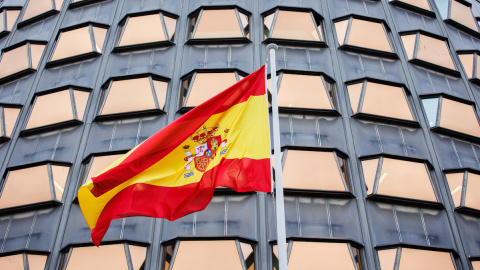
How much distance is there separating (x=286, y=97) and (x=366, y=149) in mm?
3663

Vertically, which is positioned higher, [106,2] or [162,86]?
[106,2]

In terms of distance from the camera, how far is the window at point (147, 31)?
70.4 feet

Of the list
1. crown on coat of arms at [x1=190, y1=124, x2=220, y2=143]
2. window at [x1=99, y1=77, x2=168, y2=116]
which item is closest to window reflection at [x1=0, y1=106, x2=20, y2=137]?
window at [x1=99, y1=77, x2=168, y2=116]

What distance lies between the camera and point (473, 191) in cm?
1803

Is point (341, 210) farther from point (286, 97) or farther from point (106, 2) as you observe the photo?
point (106, 2)

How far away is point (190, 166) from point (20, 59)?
52.2 ft

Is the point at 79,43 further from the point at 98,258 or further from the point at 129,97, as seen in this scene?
the point at 98,258

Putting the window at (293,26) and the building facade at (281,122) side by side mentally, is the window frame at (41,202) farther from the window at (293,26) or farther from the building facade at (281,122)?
the window at (293,26)

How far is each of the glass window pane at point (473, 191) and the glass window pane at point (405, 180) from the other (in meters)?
1.39

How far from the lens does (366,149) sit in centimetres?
1819

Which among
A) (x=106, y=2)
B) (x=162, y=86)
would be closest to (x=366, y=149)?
(x=162, y=86)

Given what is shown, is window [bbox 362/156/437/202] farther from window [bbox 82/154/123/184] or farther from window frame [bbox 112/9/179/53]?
window frame [bbox 112/9/179/53]

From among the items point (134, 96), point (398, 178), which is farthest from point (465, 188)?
point (134, 96)

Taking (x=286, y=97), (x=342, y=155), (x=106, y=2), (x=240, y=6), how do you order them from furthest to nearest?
(x=106, y=2), (x=240, y=6), (x=286, y=97), (x=342, y=155)
